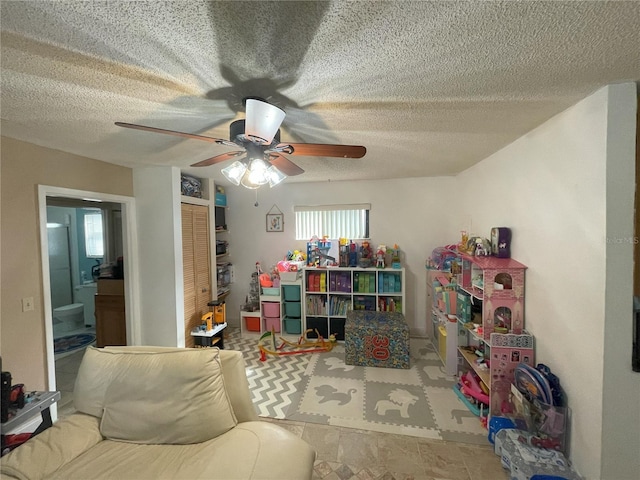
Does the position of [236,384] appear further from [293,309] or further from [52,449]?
[293,309]

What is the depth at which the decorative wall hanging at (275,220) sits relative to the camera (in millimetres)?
3908

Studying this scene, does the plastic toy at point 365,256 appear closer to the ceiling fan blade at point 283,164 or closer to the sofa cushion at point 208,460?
the ceiling fan blade at point 283,164

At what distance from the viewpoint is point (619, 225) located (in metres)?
1.23

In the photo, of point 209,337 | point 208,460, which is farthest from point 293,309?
point 208,460

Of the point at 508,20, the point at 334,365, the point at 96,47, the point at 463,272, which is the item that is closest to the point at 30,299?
the point at 96,47

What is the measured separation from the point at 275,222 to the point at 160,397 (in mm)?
Result: 2846

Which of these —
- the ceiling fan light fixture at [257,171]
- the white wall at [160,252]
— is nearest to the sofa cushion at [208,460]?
the ceiling fan light fixture at [257,171]

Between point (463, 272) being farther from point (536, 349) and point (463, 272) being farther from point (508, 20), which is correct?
point (508, 20)

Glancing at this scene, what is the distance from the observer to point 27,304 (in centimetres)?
189

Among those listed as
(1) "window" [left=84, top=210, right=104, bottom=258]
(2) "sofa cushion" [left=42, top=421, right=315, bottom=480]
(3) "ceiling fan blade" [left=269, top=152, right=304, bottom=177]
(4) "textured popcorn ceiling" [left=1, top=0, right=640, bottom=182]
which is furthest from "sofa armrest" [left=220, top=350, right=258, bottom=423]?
(1) "window" [left=84, top=210, right=104, bottom=258]

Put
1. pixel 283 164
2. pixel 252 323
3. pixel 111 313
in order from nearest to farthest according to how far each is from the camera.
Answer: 1. pixel 283 164
2. pixel 111 313
3. pixel 252 323

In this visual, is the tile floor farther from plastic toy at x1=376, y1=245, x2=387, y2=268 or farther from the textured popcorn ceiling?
the textured popcorn ceiling

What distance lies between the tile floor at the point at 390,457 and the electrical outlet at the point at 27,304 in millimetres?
2257

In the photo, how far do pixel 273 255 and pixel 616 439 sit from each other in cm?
366
